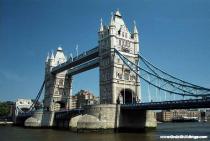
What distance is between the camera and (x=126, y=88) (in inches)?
2437

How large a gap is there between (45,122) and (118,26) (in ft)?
97.7

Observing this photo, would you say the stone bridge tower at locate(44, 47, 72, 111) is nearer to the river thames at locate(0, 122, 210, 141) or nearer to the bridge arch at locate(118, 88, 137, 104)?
the bridge arch at locate(118, 88, 137, 104)

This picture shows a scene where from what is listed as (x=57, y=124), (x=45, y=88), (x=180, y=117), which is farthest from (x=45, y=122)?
(x=180, y=117)

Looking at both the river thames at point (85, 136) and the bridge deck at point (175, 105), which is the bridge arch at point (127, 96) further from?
the river thames at point (85, 136)


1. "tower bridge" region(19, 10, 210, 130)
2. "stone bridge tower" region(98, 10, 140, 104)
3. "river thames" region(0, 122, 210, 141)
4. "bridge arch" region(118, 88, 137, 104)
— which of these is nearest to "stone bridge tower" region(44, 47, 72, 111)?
"tower bridge" region(19, 10, 210, 130)

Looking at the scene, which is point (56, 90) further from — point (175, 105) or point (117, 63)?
point (175, 105)

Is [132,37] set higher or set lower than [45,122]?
higher

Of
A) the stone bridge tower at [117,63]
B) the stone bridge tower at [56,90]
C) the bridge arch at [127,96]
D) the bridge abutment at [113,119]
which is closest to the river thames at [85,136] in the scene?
the bridge abutment at [113,119]

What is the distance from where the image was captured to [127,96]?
64.5 meters

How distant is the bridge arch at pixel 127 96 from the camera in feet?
203

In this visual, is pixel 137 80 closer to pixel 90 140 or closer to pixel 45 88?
pixel 90 140

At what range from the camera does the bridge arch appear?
61.9 meters

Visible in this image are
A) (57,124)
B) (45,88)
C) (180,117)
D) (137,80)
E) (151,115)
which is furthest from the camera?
(180,117)

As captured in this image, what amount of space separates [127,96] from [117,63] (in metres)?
7.20
